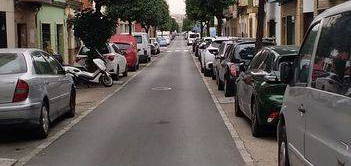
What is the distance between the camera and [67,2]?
3616cm

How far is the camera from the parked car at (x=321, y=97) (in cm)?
433

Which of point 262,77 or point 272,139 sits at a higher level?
point 262,77

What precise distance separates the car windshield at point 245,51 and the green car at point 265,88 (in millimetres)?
4211

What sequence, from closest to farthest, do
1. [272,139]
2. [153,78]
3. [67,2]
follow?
[272,139] < [153,78] < [67,2]

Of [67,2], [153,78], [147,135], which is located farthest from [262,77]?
[67,2]

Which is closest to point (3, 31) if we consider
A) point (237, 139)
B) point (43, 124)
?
point (43, 124)

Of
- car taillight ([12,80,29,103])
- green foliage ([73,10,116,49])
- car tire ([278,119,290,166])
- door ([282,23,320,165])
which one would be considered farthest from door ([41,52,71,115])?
green foliage ([73,10,116,49])

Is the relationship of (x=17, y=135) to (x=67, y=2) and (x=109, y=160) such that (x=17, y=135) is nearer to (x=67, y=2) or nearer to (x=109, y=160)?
(x=109, y=160)

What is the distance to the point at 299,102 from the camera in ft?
19.1

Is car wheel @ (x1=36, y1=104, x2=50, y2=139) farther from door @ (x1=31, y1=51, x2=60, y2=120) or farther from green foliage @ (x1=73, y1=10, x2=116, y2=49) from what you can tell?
green foliage @ (x1=73, y1=10, x2=116, y2=49)

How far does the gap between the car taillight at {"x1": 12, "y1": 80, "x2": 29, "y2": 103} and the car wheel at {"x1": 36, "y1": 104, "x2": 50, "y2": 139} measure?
56 cm

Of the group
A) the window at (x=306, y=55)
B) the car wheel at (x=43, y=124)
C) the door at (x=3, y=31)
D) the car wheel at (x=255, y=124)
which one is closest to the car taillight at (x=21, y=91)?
the car wheel at (x=43, y=124)

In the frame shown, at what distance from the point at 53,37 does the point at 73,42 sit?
5534 mm

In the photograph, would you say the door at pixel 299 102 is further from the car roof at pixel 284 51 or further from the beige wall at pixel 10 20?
the beige wall at pixel 10 20
